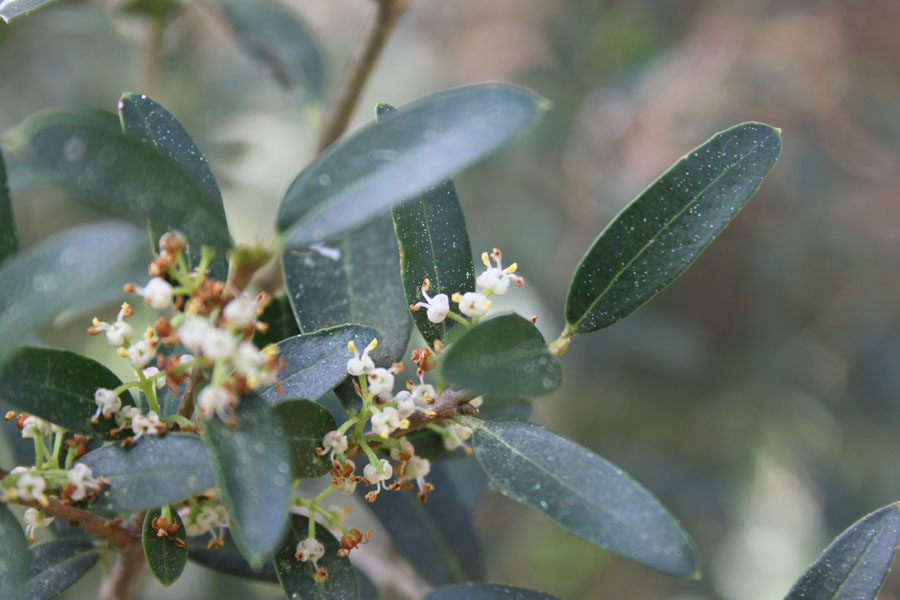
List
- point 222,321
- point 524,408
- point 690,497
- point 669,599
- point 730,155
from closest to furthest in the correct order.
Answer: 1. point 222,321
2. point 730,155
3. point 524,408
4. point 690,497
5. point 669,599

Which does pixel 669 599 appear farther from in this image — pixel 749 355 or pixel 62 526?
pixel 62 526

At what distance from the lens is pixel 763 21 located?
3.03 meters

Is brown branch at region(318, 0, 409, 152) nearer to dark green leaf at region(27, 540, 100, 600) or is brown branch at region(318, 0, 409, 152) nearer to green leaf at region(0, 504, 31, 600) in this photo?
dark green leaf at region(27, 540, 100, 600)

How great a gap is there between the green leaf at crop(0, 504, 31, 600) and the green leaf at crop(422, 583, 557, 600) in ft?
1.17

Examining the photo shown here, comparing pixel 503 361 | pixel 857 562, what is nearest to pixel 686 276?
Result: pixel 857 562

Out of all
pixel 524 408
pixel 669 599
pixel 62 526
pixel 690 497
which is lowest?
pixel 669 599

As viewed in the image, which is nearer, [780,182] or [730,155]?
[730,155]

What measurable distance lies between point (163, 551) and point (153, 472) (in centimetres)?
14

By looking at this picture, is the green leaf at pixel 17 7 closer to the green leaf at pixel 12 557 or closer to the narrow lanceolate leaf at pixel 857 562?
the green leaf at pixel 12 557

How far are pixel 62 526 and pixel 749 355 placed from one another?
2.09 meters

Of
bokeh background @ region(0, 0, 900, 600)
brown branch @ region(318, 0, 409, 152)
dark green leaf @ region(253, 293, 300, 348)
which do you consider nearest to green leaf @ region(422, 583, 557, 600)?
dark green leaf @ region(253, 293, 300, 348)

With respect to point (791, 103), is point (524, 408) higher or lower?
lower

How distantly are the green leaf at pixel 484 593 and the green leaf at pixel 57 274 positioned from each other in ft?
1.43

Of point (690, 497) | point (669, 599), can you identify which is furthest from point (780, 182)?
point (669, 599)
